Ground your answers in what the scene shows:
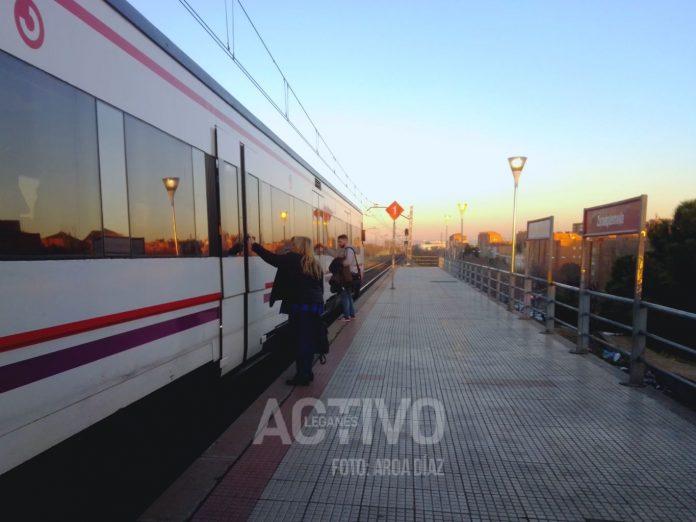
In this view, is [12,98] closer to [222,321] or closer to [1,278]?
[1,278]

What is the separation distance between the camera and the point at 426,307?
12.5 m

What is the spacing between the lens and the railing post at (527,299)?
33.8 feet

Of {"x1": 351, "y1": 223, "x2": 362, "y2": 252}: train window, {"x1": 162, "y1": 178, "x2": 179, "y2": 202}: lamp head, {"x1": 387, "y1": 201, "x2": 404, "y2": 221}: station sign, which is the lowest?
{"x1": 351, "y1": 223, "x2": 362, "y2": 252}: train window

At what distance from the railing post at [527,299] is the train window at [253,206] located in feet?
21.1

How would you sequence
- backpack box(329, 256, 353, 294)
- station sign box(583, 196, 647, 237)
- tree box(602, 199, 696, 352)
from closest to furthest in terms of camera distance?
station sign box(583, 196, 647, 237)
backpack box(329, 256, 353, 294)
tree box(602, 199, 696, 352)

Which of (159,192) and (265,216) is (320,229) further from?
(159,192)

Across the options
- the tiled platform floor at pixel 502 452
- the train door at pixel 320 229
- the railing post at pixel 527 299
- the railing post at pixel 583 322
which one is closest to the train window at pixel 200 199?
the tiled platform floor at pixel 502 452

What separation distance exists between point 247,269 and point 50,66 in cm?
331

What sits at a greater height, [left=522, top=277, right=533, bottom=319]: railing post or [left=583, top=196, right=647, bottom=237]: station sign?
[left=583, top=196, right=647, bottom=237]: station sign

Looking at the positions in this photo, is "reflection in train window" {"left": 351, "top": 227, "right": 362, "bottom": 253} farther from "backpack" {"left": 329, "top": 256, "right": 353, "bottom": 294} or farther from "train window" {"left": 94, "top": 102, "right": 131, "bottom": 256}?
"train window" {"left": 94, "top": 102, "right": 131, "bottom": 256}

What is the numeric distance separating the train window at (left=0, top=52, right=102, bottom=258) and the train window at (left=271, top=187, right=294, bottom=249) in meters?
4.03

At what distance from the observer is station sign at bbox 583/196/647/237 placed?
563cm

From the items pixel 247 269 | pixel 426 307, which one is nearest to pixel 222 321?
pixel 247 269

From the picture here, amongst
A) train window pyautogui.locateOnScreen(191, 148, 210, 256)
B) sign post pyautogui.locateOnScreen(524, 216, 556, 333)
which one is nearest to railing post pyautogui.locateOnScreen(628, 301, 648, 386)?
sign post pyautogui.locateOnScreen(524, 216, 556, 333)
